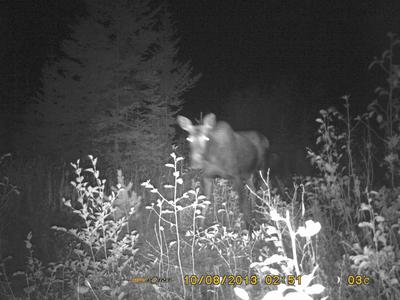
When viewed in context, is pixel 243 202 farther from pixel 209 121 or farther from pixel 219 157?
pixel 209 121

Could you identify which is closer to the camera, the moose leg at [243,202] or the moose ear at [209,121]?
the moose leg at [243,202]

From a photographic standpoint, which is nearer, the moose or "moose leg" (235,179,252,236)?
"moose leg" (235,179,252,236)

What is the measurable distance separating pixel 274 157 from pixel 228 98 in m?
29.7

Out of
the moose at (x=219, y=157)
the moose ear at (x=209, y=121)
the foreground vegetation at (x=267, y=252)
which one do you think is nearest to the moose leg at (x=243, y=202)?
the moose at (x=219, y=157)

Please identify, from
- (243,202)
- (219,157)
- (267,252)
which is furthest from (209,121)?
(267,252)

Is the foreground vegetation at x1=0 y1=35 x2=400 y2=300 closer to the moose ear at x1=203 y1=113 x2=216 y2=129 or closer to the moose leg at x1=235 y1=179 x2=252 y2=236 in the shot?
→ the moose leg at x1=235 y1=179 x2=252 y2=236

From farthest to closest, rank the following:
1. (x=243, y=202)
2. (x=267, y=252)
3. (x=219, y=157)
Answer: (x=219, y=157)
(x=243, y=202)
(x=267, y=252)

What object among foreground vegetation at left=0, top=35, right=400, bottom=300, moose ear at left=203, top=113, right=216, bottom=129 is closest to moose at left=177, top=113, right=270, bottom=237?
moose ear at left=203, top=113, right=216, bottom=129

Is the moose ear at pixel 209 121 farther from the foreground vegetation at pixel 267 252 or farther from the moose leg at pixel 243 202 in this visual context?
the foreground vegetation at pixel 267 252

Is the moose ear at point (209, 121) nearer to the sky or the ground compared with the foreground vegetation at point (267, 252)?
nearer to the sky

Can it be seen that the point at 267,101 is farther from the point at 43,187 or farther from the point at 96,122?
the point at 43,187

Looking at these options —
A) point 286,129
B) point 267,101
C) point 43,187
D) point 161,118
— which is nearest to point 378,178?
point 43,187

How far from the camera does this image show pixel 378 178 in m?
7.47

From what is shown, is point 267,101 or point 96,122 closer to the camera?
point 96,122
